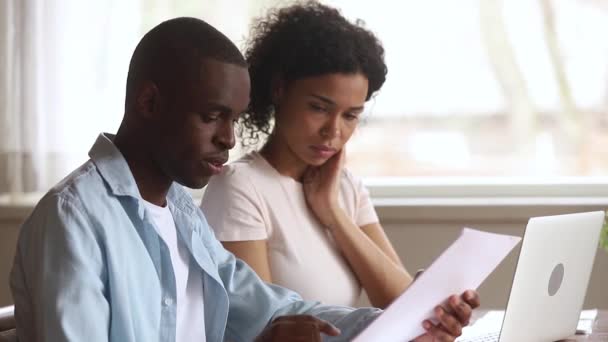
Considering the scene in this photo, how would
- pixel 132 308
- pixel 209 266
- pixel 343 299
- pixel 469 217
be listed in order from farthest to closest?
pixel 469 217, pixel 343 299, pixel 209 266, pixel 132 308

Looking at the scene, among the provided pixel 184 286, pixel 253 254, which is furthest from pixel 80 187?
pixel 253 254

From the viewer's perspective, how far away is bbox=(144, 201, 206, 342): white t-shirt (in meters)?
1.49

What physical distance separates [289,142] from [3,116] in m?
1.46

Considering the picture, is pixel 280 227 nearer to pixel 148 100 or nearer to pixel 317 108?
pixel 317 108

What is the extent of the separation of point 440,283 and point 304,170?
89cm

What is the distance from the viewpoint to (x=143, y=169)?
1403 millimetres

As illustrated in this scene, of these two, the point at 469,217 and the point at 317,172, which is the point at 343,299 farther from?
the point at 469,217

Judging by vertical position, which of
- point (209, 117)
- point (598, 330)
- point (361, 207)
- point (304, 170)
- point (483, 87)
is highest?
point (209, 117)

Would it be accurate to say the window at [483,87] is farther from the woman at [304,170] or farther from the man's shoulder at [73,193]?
the man's shoulder at [73,193]

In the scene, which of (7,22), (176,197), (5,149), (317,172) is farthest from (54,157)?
(176,197)

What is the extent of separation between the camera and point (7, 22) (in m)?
3.27

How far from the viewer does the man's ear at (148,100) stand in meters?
1.36

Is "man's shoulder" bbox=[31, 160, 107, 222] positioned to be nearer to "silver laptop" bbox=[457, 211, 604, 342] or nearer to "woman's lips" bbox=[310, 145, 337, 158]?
"silver laptop" bbox=[457, 211, 604, 342]

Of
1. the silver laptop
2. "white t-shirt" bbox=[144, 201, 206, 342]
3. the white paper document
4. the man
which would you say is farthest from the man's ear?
the silver laptop
